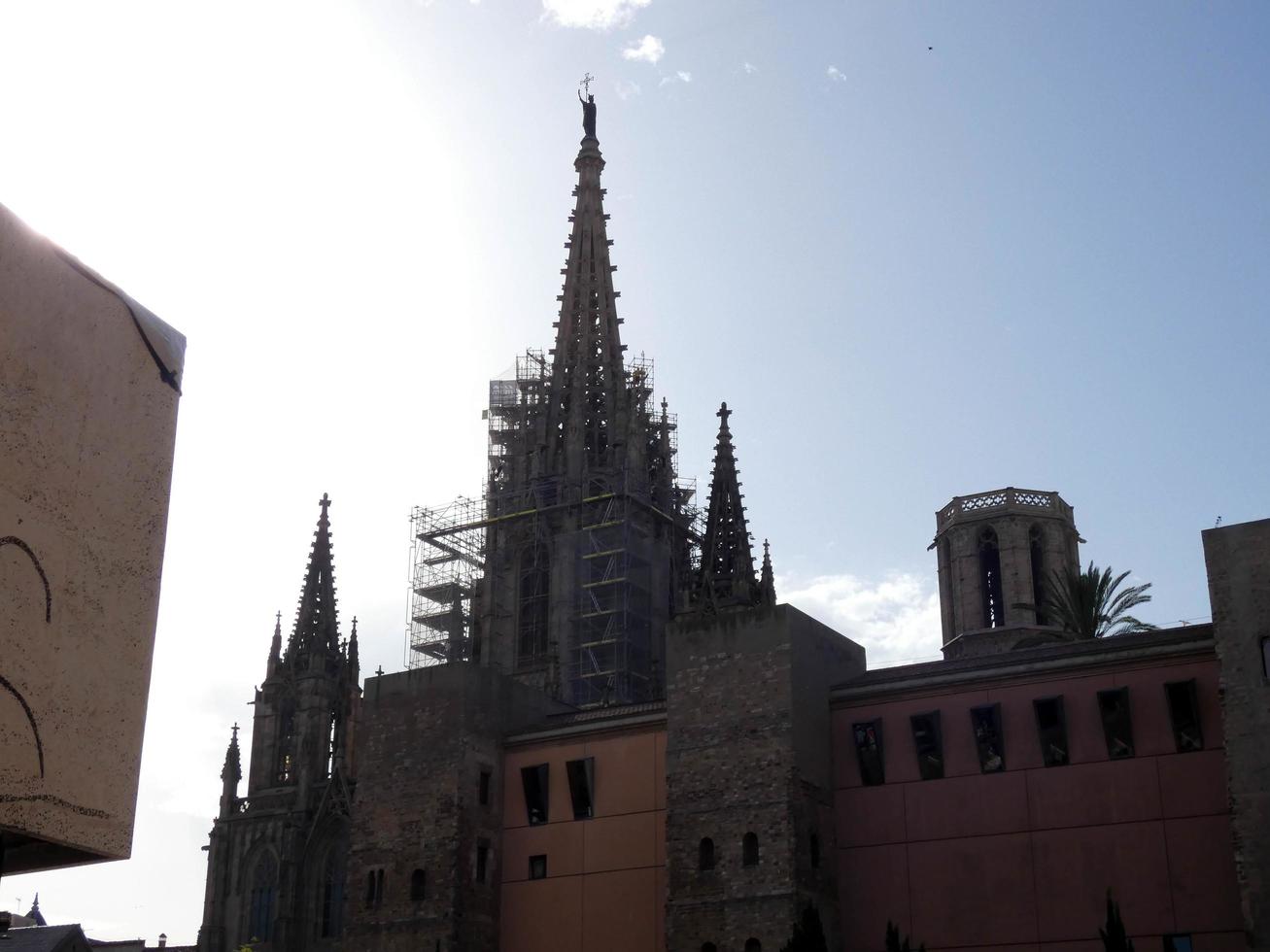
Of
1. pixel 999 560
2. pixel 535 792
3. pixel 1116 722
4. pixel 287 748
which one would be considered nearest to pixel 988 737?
pixel 1116 722

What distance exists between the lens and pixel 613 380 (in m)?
67.6

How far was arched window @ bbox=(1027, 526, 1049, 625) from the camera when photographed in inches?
2408

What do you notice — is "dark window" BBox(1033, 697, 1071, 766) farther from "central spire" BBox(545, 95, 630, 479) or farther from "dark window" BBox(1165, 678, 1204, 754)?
"central spire" BBox(545, 95, 630, 479)

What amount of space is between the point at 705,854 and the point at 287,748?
32.8m

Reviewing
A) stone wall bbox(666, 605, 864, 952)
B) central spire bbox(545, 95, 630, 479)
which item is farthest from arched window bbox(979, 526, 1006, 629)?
stone wall bbox(666, 605, 864, 952)

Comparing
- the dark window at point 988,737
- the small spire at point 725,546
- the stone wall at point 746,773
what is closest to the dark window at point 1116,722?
the dark window at point 988,737

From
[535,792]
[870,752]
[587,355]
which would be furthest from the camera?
[587,355]

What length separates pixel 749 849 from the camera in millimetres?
35250

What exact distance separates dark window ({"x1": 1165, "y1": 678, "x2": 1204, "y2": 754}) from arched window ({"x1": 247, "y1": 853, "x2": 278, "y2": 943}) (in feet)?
125

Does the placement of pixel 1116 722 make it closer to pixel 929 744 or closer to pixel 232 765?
pixel 929 744

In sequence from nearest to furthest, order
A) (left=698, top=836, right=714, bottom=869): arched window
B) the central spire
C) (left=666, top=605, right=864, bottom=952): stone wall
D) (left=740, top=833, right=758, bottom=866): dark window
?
(left=666, top=605, right=864, bottom=952): stone wall → (left=740, top=833, right=758, bottom=866): dark window → (left=698, top=836, right=714, bottom=869): arched window → the central spire

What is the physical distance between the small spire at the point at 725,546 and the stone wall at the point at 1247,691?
14359 millimetres

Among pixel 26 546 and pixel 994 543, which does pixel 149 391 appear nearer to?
pixel 26 546

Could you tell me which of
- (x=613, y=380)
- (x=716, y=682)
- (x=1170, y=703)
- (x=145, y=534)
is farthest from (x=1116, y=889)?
(x=613, y=380)
